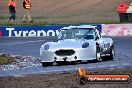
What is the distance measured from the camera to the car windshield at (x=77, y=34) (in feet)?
63.1

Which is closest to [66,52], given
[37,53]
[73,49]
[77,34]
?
[73,49]

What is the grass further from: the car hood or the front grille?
the front grille

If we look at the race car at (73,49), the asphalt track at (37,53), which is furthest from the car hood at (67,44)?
the asphalt track at (37,53)

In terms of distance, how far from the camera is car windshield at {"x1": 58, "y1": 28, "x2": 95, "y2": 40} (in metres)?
19.2

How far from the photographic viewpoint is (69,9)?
48906mm

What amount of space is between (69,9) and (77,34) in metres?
29.7

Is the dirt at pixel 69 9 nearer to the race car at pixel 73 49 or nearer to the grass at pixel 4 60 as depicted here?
the grass at pixel 4 60

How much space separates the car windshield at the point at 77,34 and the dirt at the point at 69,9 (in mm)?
19279

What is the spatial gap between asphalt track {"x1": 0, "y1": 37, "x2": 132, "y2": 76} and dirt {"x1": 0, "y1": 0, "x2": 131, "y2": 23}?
8.27 meters

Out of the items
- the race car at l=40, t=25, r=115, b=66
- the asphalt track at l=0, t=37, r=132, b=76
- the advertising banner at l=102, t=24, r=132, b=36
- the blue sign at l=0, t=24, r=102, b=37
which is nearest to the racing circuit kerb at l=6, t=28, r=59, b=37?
the blue sign at l=0, t=24, r=102, b=37

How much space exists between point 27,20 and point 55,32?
501 cm

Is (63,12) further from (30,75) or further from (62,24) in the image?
(30,75)

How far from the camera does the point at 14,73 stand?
52.6 feet

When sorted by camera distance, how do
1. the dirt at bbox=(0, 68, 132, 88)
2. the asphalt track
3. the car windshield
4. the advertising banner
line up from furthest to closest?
the advertising banner
the car windshield
the asphalt track
the dirt at bbox=(0, 68, 132, 88)
